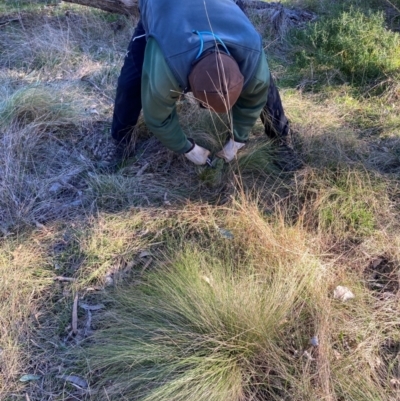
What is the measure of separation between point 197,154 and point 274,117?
63 cm

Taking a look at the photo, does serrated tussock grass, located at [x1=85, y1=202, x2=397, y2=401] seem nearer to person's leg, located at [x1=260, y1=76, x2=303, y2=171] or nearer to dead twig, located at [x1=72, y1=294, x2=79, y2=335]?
dead twig, located at [x1=72, y1=294, x2=79, y2=335]

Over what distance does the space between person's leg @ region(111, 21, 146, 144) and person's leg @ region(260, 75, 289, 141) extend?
81 cm

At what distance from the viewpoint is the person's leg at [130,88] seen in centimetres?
278

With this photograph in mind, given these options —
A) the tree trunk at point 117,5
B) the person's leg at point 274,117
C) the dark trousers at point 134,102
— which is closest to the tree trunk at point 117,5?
the tree trunk at point 117,5

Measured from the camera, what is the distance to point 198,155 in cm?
274

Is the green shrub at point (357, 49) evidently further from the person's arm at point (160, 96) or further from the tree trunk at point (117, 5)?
the person's arm at point (160, 96)

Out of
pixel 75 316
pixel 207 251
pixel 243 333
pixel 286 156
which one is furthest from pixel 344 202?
pixel 75 316

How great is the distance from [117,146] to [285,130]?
115 cm

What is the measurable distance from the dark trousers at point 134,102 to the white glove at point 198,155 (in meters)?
0.52

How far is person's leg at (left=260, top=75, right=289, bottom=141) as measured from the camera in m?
2.93

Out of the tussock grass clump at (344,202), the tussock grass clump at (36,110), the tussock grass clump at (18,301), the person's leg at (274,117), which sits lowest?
the tussock grass clump at (18,301)

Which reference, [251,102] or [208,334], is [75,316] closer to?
[208,334]

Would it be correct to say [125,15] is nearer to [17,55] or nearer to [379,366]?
[17,55]

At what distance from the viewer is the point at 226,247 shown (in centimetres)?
238
